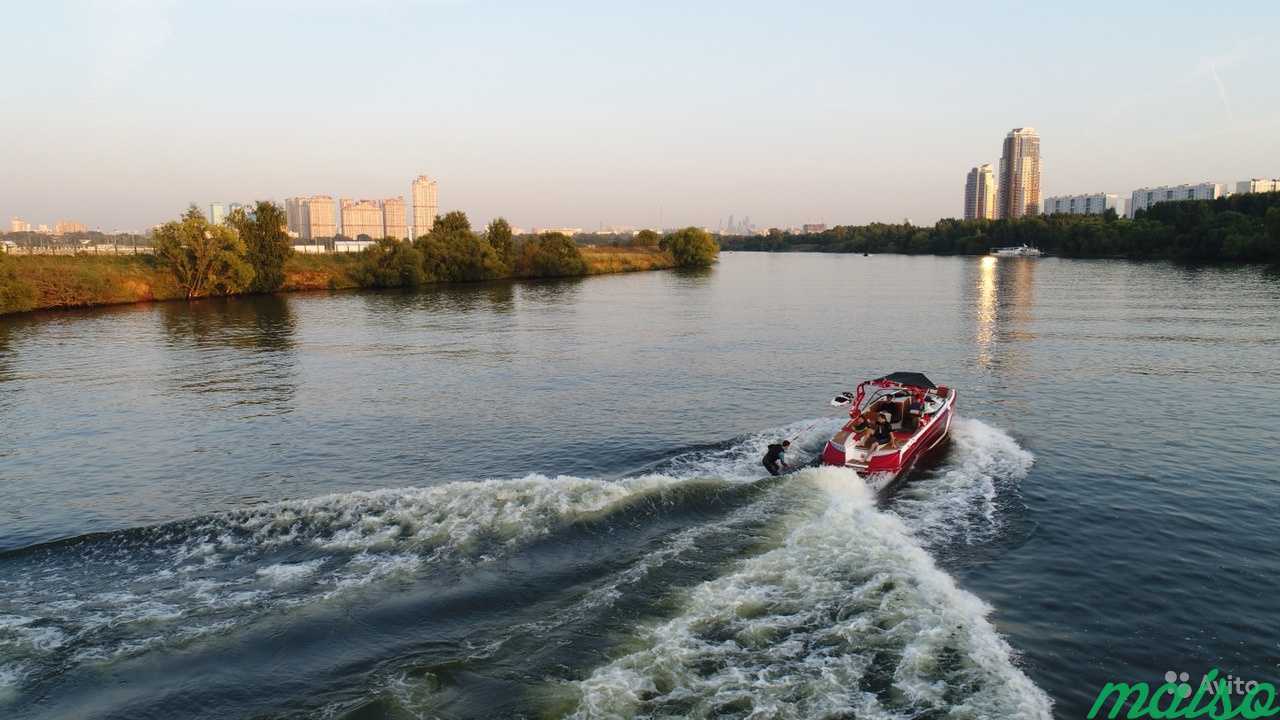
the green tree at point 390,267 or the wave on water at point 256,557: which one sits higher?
the green tree at point 390,267

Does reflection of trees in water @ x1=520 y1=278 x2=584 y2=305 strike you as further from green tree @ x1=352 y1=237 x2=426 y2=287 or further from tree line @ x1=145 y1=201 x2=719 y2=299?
green tree @ x1=352 y1=237 x2=426 y2=287

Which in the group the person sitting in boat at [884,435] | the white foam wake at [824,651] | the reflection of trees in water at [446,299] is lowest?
the white foam wake at [824,651]

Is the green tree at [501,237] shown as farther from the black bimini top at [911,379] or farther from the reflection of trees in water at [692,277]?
the black bimini top at [911,379]

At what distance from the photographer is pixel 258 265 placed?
90438 millimetres

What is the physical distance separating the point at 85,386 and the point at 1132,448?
43.3m

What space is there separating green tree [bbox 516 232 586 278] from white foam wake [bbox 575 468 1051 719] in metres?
107

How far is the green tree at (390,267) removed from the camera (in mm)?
99438

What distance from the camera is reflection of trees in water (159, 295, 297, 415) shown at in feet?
116

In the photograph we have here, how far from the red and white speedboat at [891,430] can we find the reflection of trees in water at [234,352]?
72.5 ft

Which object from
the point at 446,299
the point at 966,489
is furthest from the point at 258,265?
the point at 966,489

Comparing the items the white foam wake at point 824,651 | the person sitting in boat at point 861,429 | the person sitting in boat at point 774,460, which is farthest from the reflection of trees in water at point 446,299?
the white foam wake at point 824,651

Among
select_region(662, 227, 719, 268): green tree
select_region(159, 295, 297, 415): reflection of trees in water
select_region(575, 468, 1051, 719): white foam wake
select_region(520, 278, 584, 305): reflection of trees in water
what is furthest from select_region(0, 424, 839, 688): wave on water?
select_region(662, 227, 719, 268): green tree

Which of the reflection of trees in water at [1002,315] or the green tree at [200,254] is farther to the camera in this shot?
the green tree at [200,254]

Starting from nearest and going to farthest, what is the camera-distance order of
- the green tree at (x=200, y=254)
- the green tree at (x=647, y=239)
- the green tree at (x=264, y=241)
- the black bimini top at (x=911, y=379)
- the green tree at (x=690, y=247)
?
the black bimini top at (x=911, y=379) < the green tree at (x=200, y=254) < the green tree at (x=264, y=241) < the green tree at (x=690, y=247) < the green tree at (x=647, y=239)
